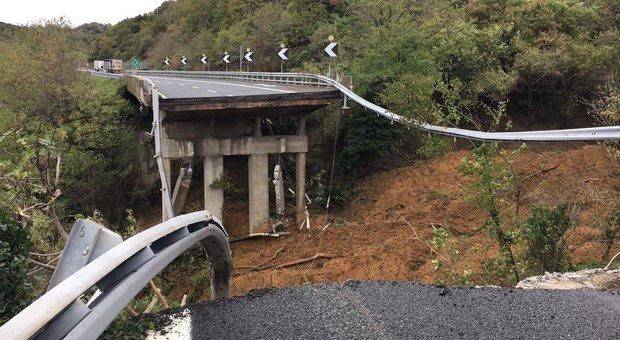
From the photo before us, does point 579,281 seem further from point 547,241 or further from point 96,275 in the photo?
point 96,275

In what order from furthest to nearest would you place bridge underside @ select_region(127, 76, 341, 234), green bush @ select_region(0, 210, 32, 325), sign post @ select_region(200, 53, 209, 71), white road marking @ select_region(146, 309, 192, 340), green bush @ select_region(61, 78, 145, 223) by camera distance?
1. sign post @ select_region(200, 53, 209, 71)
2. green bush @ select_region(61, 78, 145, 223)
3. bridge underside @ select_region(127, 76, 341, 234)
4. green bush @ select_region(0, 210, 32, 325)
5. white road marking @ select_region(146, 309, 192, 340)

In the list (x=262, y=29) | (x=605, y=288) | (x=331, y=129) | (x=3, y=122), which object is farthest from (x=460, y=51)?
(x=262, y=29)

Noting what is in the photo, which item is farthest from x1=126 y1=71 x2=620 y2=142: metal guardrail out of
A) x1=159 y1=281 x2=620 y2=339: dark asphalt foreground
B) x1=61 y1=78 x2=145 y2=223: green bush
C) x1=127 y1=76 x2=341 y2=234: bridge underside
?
x1=61 y1=78 x2=145 y2=223: green bush

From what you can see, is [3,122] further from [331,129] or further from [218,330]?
[218,330]

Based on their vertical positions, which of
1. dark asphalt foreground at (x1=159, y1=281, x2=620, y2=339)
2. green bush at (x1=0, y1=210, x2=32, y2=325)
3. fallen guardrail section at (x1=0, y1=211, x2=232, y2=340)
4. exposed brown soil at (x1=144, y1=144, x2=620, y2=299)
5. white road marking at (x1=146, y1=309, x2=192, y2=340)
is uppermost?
fallen guardrail section at (x1=0, y1=211, x2=232, y2=340)

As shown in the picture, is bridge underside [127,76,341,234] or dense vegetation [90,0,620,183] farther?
dense vegetation [90,0,620,183]

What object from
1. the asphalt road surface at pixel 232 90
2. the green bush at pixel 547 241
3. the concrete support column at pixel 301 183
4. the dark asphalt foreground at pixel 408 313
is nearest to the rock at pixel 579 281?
Answer: the dark asphalt foreground at pixel 408 313

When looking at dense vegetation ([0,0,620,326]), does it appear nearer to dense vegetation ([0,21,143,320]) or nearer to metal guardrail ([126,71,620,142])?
dense vegetation ([0,21,143,320])
